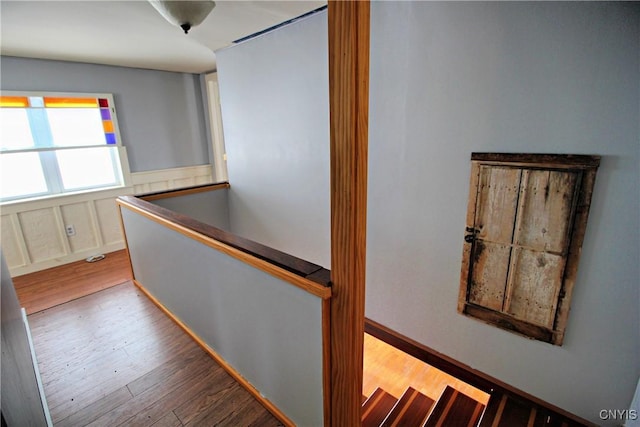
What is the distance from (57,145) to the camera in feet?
11.5

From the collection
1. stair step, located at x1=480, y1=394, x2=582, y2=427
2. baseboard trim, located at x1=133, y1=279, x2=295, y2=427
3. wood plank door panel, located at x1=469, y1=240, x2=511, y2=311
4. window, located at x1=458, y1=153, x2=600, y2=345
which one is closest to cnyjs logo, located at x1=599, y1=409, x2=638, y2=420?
stair step, located at x1=480, y1=394, x2=582, y2=427

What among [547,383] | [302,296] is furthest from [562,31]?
[547,383]

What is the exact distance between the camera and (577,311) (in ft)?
5.28

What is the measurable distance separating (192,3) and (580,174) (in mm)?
2319

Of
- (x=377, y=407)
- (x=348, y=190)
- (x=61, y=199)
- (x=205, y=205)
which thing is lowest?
(x=377, y=407)

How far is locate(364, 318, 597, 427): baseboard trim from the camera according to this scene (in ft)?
6.00

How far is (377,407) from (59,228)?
4.05 meters

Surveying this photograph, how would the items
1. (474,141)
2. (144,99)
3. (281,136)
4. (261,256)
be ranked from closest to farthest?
1. (261,256)
2. (474,141)
3. (281,136)
4. (144,99)

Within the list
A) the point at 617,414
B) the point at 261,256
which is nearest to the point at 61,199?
the point at 261,256

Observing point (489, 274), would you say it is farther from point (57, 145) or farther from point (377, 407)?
point (57, 145)

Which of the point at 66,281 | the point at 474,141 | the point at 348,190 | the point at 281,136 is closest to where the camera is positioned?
the point at 348,190

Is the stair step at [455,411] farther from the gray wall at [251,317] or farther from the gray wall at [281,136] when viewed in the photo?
the gray wall at [281,136]

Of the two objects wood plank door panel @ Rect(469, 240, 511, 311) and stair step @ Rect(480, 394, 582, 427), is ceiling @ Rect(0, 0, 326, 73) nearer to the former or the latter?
wood plank door panel @ Rect(469, 240, 511, 311)

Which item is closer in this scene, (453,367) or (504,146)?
(504,146)
